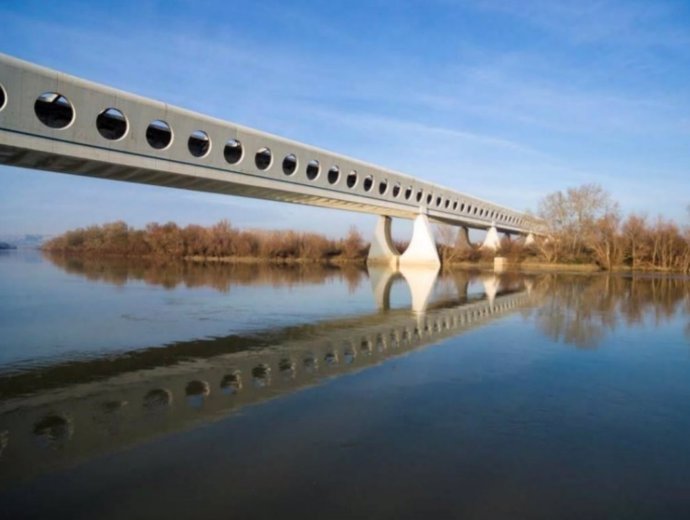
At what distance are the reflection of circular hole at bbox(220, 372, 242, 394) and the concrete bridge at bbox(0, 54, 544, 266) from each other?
13.4 meters

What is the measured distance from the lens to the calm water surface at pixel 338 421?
11.2 feet

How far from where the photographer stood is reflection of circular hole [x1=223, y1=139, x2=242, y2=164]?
2314cm

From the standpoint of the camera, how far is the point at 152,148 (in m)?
19.3

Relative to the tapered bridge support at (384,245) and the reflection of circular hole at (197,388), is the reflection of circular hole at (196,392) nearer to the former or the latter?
the reflection of circular hole at (197,388)

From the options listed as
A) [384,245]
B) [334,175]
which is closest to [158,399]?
[334,175]

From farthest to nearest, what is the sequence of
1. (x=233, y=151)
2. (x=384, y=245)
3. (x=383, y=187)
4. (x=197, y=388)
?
(x=384, y=245)
(x=383, y=187)
(x=233, y=151)
(x=197, y=388)

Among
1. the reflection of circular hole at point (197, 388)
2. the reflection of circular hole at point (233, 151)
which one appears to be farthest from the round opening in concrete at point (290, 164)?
the reflection of circular hole at point (197, 388)

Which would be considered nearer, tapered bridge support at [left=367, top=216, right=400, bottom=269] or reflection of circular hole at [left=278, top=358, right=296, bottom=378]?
reflection of circular hole at [left=278, top=358, right=296, bottom=378]

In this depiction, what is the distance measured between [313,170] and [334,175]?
2635 mm

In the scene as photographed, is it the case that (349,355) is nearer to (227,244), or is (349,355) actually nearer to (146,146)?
(146,146)

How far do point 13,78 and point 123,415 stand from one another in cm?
1443

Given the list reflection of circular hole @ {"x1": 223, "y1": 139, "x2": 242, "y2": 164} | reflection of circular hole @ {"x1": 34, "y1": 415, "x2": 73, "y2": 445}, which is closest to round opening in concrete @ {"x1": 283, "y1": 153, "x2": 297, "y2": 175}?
reflection of circular hole @ {"x1": 223, "y1": 139, "x2": 242, "y2": 164}

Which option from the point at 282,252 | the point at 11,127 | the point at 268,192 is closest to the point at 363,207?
Answer: the point at 268,192

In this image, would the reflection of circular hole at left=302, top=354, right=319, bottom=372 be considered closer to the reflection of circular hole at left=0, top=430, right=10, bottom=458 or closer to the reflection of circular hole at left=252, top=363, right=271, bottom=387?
the reflection of circular hole at left=252, top=363, right=271, bottom=387
